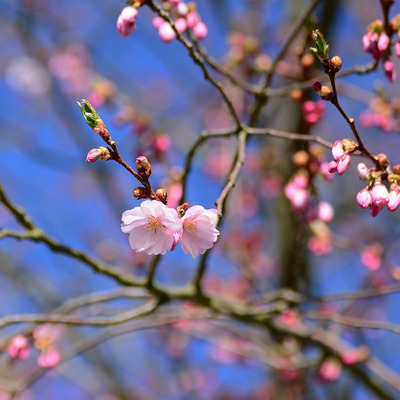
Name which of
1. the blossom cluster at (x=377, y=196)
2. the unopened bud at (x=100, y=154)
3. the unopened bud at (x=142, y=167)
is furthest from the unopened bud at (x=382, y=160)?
the unopened bud at (x=100, y=154)

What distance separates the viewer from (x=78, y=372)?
482cm

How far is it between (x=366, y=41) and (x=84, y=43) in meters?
5.11

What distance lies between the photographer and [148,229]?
1376mm

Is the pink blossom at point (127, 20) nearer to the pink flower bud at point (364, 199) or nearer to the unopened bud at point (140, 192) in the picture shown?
the unopened bud at point (140, 192)

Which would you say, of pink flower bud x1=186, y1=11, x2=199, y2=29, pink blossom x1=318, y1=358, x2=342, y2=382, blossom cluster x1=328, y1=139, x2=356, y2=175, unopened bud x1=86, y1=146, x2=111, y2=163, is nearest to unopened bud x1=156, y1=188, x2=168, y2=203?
unopened bud x1=86, y1=146, x2=111, y2=163

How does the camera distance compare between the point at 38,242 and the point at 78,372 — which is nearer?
the point at 38,242

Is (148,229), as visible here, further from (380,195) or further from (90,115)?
(380,195)

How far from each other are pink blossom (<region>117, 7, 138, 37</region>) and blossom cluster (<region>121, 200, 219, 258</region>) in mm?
774

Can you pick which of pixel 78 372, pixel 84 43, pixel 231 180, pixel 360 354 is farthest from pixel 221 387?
pixel 231 180

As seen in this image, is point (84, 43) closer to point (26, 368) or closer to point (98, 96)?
point (98, 96)

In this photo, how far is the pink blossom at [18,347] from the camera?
208cm

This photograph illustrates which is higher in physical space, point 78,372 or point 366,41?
point 366,41

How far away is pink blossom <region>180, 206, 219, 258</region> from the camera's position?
1.26 metres

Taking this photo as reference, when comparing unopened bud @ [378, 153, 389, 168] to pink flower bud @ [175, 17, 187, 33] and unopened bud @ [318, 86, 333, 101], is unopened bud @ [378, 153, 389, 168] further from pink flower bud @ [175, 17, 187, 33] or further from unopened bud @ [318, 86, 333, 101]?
pink flower bud @ [175, 17, 187, 33]
